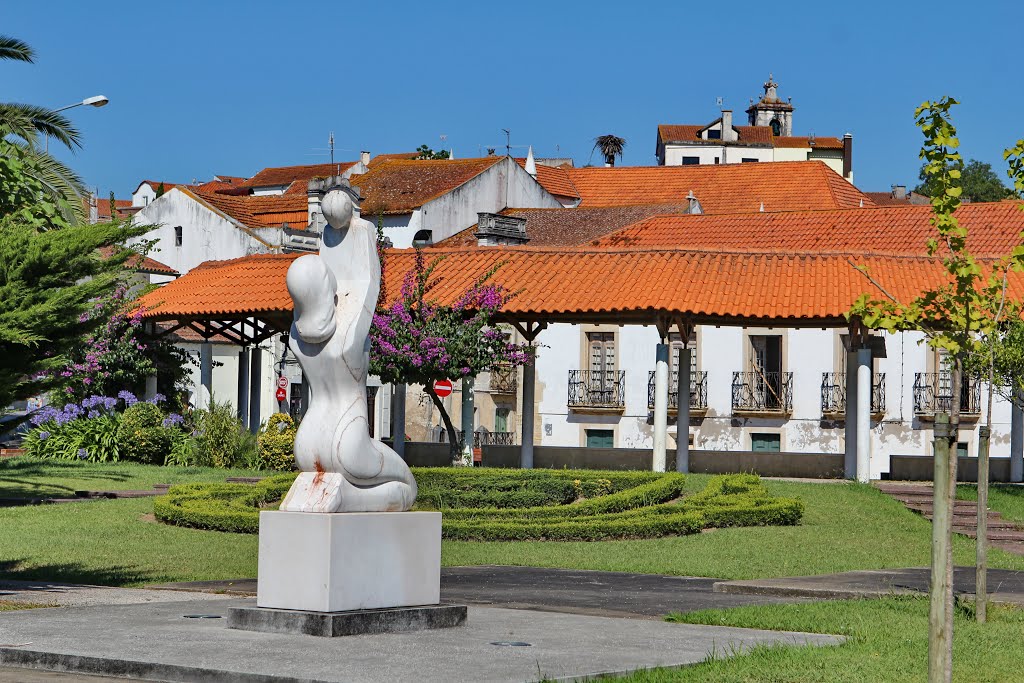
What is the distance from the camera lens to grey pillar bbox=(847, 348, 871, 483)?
26.8m

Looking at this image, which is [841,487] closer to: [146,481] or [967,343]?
[146,481]

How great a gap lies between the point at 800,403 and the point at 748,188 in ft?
51.1

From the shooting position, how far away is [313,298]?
10820 millimetres

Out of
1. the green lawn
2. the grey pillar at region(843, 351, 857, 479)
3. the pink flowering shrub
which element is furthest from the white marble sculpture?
the grey pillar at region(843, 351, 857, 479)

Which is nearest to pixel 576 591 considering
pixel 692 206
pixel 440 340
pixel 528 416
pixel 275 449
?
pixel 440 340

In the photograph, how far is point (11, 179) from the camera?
13.6 m

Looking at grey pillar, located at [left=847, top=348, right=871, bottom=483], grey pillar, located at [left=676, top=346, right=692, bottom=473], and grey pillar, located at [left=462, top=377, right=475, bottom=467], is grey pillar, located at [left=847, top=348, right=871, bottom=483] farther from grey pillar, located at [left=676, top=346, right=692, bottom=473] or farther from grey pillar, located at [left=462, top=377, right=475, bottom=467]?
grey pillar, located at [left=462, top=377, right=475, bottom=467]

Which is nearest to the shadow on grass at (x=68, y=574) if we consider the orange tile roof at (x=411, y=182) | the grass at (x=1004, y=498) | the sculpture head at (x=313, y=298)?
the sculpture head at (x=313, y=298)

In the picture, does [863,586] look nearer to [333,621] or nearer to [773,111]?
[333,621]

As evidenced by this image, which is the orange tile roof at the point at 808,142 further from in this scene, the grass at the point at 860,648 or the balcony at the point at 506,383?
the grass at the point at 860,648

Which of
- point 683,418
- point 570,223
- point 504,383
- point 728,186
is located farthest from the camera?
point 728,186

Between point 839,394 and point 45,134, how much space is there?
27.3 meters

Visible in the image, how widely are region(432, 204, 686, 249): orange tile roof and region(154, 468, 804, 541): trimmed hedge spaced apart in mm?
23365

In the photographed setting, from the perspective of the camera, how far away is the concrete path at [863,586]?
44.8ft
